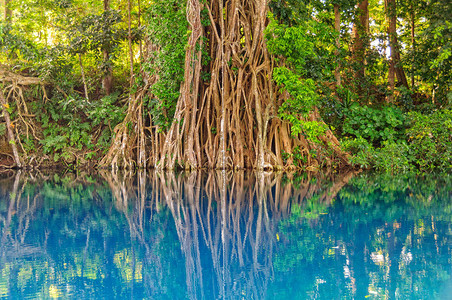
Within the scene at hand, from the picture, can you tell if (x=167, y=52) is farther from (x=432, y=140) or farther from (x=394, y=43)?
(x=394, y=43)

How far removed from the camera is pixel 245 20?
11.0m

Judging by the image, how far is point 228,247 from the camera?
294 cm

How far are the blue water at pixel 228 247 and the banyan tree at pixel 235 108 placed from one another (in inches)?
202

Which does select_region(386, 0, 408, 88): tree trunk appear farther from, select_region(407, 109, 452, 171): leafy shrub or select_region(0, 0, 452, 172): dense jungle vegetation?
select_region(407, 109, 452, 171): leafy shrub

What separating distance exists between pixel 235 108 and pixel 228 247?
26.6 feet

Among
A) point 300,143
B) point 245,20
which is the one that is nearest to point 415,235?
point 300,143

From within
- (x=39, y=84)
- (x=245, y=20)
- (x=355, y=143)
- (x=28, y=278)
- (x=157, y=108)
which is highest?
(x=245, y=20)

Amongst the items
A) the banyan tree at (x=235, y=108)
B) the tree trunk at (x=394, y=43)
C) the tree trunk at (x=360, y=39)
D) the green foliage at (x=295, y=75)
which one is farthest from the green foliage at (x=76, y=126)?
the tree trunk at (x=394, y=43)

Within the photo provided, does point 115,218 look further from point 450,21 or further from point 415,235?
point 450,21

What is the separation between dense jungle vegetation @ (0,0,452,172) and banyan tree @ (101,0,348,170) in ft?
0.11

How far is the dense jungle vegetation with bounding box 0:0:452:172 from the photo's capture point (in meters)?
10.6

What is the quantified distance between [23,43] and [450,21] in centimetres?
1175

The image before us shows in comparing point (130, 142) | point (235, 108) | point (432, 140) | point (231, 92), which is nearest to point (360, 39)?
point (432, 140)

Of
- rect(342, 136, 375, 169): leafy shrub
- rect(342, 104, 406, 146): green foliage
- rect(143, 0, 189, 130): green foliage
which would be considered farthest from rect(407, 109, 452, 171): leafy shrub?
rect(143, 0, 189, 130): green foliage
